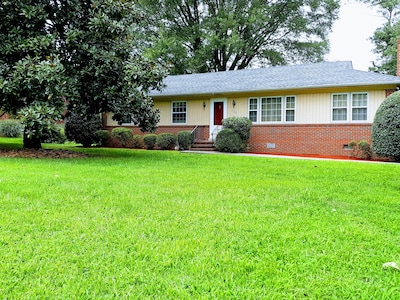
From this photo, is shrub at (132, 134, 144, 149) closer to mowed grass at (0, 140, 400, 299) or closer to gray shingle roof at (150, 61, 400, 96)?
gray shingle roof at (150, 61, 400, 96)

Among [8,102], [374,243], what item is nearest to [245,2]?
[8,102]

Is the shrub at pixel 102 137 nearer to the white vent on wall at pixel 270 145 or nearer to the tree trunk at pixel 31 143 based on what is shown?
the tree trunk at pixel 31 143

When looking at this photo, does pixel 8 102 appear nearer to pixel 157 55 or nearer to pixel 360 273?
Answer: pixel 360 273

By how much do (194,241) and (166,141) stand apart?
1368 centimetres

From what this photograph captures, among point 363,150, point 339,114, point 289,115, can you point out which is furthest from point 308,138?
point 363,150

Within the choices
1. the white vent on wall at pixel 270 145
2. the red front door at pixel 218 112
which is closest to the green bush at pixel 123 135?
the red front door at pixel 218 112

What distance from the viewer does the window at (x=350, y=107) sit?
13.6 m

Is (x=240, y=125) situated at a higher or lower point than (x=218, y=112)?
lower

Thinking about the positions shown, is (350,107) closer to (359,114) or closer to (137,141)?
(359,114)

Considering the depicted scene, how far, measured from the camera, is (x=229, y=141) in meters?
14.2

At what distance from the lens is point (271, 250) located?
2.63 m

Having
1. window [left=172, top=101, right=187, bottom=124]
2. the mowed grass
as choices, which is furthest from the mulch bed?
window [left=172, top=101, right=187, bottom=124]

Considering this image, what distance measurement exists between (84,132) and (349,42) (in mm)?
25994

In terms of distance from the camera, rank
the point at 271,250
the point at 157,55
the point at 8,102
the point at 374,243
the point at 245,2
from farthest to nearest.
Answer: the point at 245,2 < the point at 157,55 < the point at 8,102 < the point at 374,243 < the point at 271,250
